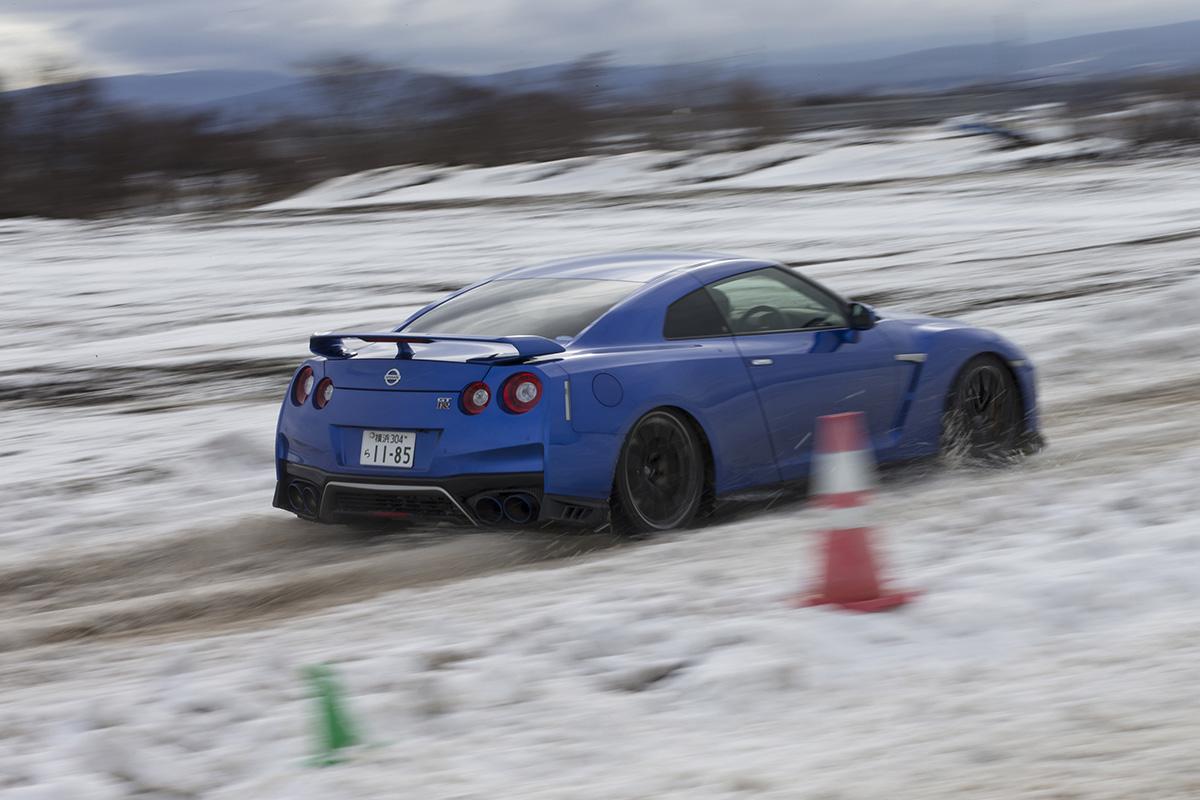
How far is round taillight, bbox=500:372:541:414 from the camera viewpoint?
696 cm

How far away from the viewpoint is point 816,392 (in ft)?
26.5

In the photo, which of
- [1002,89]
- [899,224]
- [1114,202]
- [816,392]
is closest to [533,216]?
[899,224]

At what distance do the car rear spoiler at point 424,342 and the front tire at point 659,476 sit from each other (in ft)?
1.80

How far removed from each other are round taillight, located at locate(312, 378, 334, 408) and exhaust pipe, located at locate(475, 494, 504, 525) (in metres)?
0.92

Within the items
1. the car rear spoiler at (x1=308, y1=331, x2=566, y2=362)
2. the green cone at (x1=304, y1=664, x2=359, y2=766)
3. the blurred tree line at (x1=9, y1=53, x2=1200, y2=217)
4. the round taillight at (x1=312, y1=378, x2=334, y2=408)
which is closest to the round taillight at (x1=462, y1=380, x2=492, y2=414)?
the car rear spoiler at (x1=308, y1=331, x2=566, y2=362)

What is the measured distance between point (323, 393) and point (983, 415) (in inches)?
143

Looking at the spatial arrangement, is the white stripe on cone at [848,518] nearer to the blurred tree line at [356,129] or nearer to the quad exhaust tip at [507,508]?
the quad exhaust tip at [507,508]

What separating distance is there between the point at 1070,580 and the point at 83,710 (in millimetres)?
3304

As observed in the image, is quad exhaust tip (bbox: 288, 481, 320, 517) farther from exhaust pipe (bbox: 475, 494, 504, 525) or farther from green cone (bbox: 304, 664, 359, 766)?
green cone (bbox: 304, 664, 359, 766)

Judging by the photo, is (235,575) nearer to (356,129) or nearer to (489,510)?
(489,510)

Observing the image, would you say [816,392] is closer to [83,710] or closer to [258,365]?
[83,710]

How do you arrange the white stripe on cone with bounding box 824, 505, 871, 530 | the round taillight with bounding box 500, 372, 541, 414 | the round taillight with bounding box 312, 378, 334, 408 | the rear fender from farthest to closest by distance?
the rear fender → the round taillight with bounding box 312, 378, 334, 408 → the round taillight with bounding box 500, 372, 541, 414 → the white stripe on cone with bounding box 824, 505, 871, 530

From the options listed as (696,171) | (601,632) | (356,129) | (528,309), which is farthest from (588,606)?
(356,129)

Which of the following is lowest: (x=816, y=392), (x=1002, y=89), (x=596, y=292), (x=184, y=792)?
(x=184, y=792)
